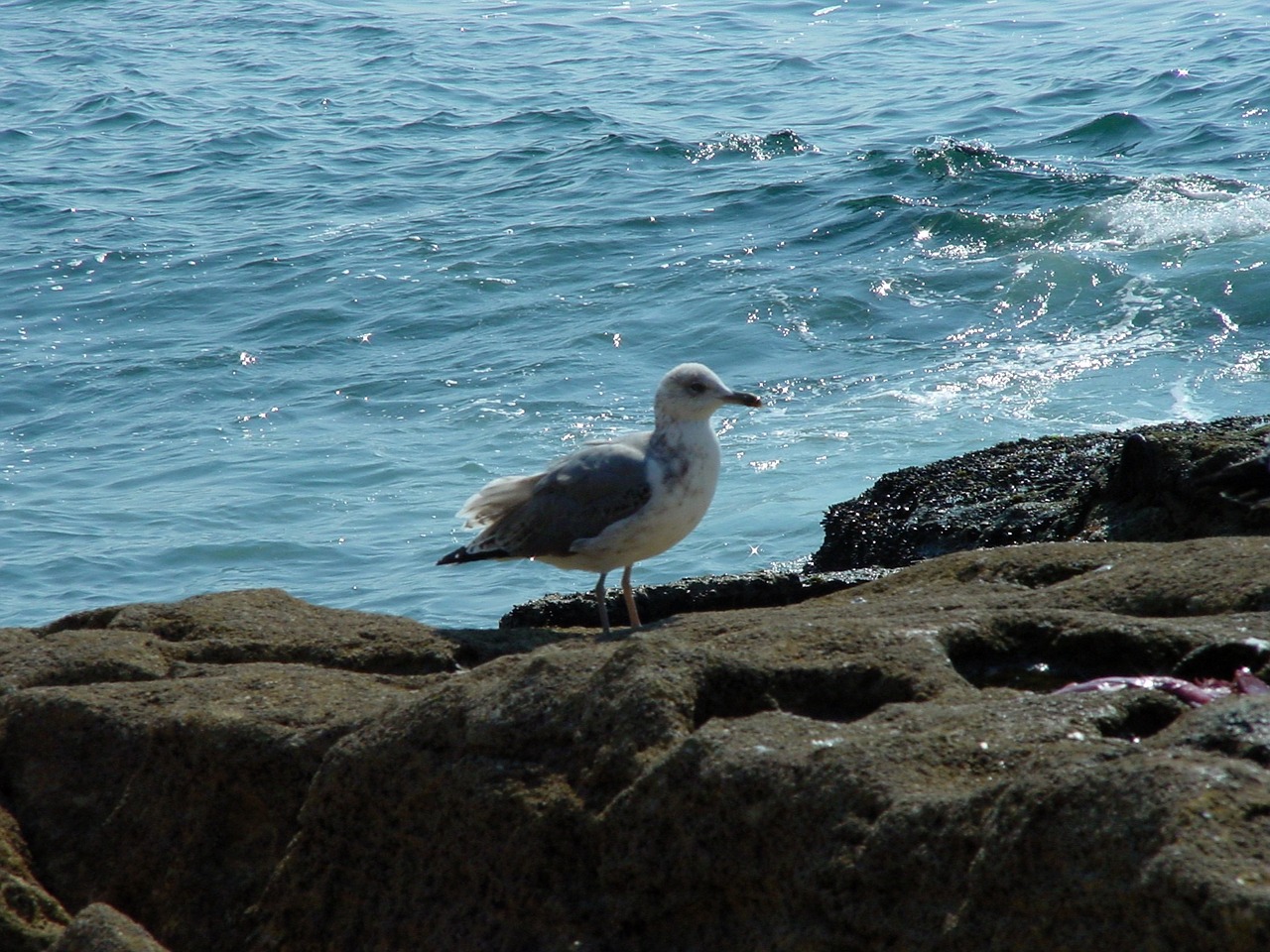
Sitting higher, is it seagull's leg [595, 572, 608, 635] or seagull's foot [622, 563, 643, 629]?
seagull's leg [595, 572, 608, 635]

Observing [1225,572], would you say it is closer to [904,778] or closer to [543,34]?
[904,778]

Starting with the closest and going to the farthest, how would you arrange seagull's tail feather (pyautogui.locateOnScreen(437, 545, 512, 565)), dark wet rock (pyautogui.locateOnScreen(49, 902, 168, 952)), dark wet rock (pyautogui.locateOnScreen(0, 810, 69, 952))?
dark wet rock (pyautogui.locateOnScreen(49, 902, 168, 952)) → dark wet rock (pyautogui.locateOnScreen(0, 810, 69, 952)) → seagull's tail feather (pyautogui.locateOnScreen(437, 545, 512, 565))

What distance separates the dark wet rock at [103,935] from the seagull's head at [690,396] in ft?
9.96

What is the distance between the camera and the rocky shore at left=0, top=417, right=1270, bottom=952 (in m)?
2.21

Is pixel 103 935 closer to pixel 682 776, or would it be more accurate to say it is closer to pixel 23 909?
pixel 23 909

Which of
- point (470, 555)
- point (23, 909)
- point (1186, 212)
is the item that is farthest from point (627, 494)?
point (1186, 212)

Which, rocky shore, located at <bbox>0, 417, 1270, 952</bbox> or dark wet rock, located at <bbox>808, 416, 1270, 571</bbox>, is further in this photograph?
dark wet rock, located at <bbox>808, 416, 1270, 571</bbox>

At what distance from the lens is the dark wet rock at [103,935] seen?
2820 mm

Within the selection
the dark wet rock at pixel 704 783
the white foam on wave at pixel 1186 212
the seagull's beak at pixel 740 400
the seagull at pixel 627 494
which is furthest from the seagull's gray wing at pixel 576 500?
the white foam on wave at pixel 1186 212

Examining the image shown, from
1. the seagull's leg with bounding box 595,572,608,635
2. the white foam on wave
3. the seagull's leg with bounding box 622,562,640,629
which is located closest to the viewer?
the seagull's leg with bounding box 595,572,608,635

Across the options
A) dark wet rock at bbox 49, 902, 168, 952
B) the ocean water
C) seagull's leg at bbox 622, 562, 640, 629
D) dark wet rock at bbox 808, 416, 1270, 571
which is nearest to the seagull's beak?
seagull's leg at bbox 622, 562, 640, 629

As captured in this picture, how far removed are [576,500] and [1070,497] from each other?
6.20ft

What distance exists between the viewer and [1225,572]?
11.4ft

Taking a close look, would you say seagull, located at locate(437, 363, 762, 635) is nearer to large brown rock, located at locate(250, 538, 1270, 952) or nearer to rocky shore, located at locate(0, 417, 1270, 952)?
rocky shore, located at locate(0, 417, 1270, 952)
